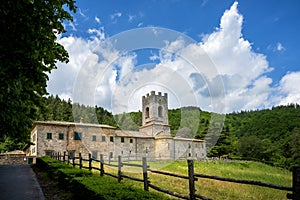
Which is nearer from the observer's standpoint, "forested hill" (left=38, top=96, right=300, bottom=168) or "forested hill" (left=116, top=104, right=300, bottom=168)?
"forested hill" (left=38, top=96, right=300, bottom=168)

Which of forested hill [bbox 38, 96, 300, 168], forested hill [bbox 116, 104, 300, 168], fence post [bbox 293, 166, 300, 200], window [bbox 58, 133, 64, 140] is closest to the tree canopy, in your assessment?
fence post [bbox 293, 166, 300, 200]

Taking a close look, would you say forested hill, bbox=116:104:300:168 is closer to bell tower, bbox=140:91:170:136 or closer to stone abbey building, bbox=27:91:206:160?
bell tower, bbox=140:91:170:136

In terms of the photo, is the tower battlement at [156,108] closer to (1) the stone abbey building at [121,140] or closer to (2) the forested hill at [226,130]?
(1) the stone abbey building at [121,140]

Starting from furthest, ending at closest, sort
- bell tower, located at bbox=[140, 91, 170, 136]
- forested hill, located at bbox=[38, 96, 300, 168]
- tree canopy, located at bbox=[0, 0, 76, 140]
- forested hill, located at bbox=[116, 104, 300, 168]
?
1. forested hill, located at bbox=[116, 104, 300, 168]
2. forested hill, located at bbox=[38, 96, 300, 168]
3. bell tower, located at bbox=[140, 91, 170, 136]
4. tree canopy, located at bbox=[0, 0, 76, 140]

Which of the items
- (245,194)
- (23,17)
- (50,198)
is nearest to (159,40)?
(245,194)

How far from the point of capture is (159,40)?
928 inches

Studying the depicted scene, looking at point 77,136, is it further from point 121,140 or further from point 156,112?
point 156,112

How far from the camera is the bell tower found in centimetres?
4397

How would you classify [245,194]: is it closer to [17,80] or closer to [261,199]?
[261,199]

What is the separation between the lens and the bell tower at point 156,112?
4397 centimetres

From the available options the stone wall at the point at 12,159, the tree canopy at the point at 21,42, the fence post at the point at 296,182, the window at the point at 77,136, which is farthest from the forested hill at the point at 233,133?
the fence post at the point at 296,182

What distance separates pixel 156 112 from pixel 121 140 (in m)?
11.1

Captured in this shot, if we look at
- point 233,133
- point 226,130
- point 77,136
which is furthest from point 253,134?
point 77,136

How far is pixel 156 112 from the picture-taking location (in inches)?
1809
